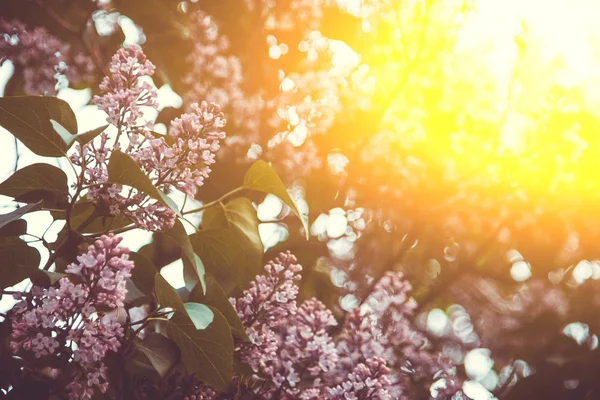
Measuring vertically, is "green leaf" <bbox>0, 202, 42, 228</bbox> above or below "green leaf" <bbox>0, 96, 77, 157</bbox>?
below

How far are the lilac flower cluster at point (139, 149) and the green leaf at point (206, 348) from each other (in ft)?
0.46

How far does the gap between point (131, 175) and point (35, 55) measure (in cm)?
82

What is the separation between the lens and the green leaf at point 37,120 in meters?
0.66

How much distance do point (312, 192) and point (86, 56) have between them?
681 millimetres

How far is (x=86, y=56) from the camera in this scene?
143 cm

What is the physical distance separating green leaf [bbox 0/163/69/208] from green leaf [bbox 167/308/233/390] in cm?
21

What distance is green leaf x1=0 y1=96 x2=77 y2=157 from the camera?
0.66 meters

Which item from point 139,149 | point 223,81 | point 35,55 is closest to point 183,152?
point 139,149

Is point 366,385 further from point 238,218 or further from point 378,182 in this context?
point 378,182

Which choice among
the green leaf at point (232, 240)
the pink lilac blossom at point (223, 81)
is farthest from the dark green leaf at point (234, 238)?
the pink lilac blossom at point (223, 81)

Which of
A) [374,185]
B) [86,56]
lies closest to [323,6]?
[374,185]

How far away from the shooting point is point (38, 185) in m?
0.69

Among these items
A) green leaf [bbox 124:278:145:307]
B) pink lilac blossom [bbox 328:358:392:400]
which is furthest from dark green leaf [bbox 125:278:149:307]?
pink lilac blossom [bbox 328:358:392:400]

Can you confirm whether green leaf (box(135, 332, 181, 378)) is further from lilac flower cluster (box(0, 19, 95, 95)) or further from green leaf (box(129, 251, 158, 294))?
lilac flower cluster (box(0, 19, 95, 95))
